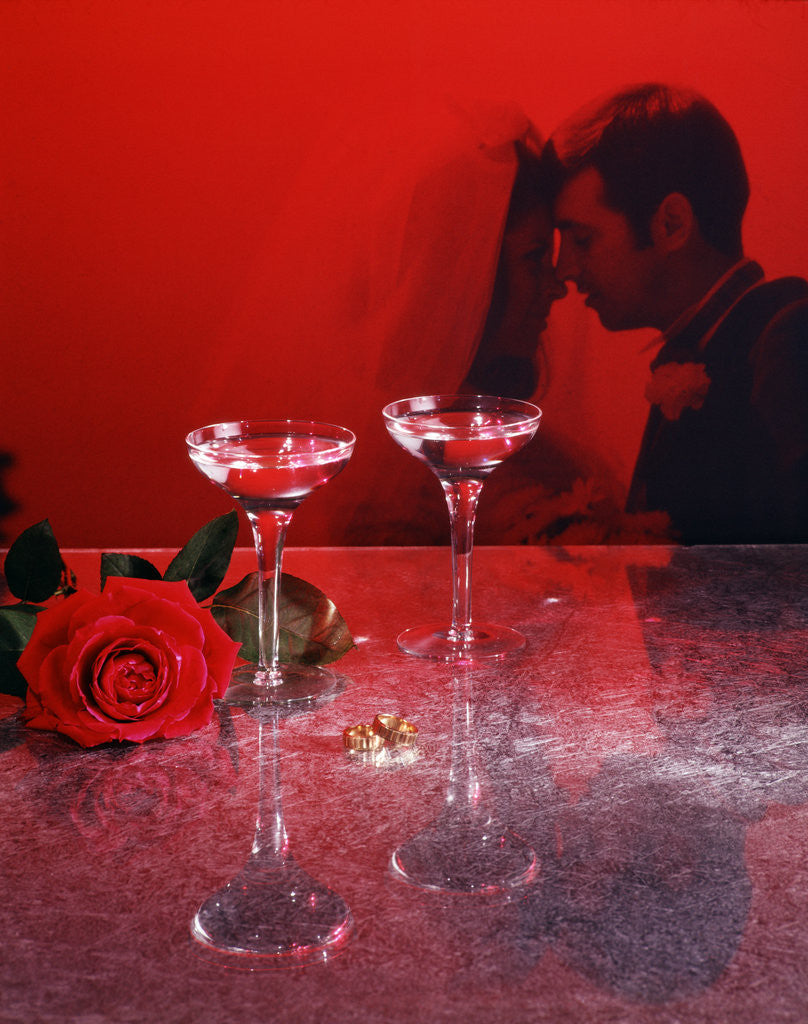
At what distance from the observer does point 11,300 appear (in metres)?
1.31

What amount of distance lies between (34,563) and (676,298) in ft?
2.61

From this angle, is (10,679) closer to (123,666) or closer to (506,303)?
(123,666)

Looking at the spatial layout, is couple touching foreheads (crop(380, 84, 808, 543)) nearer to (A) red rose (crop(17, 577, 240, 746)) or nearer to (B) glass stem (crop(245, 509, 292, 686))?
(B) glass stem (crop(245, 509, 292, 686))

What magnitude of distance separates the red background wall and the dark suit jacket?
6 centimetres

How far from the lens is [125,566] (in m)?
0.88

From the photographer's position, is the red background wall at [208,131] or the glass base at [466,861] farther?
the red background wall at [208,131]

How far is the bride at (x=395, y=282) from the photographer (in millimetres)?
1284

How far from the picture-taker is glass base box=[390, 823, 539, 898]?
0.63 m

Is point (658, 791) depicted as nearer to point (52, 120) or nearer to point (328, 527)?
point (328, 527)

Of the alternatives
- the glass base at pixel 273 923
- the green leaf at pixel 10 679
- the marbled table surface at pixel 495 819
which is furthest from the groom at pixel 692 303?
the glass base at pixel 273 923

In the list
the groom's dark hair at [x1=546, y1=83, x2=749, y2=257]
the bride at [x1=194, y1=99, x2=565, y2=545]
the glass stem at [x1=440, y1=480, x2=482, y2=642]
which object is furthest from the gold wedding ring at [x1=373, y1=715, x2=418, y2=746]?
the groom's dark hair at [x1=546, y1=83, x2=749, y2=257]

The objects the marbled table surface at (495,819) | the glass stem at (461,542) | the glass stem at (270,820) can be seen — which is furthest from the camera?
the glass stem at (461,542)

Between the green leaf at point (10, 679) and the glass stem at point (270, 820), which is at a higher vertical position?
the green leaf at point (10, 679)

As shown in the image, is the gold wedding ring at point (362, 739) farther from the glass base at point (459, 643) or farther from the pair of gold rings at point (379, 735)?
the glass base at point (459, 643)
